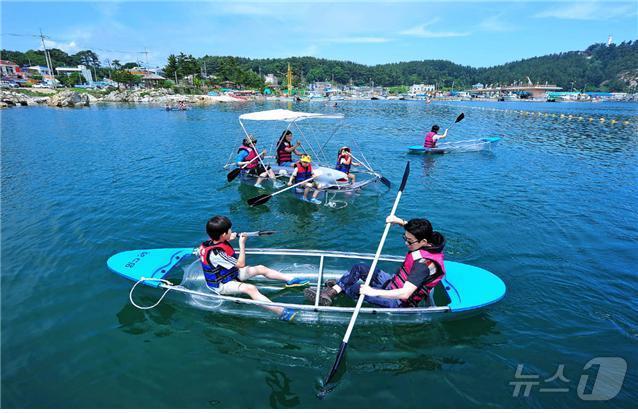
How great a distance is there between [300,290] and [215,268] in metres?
2.16

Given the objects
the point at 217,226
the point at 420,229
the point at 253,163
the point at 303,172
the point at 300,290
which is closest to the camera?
the point at 420,229

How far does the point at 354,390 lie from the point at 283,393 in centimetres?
122

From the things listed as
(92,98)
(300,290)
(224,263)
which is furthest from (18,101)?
(300,290)

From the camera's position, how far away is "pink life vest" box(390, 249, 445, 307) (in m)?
5.70

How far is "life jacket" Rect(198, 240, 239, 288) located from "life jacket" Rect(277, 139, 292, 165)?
425 inches

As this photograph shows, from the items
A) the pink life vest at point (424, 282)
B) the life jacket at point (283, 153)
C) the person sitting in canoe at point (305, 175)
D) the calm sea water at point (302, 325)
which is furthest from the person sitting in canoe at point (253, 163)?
the pink life vest at point (424, 282)

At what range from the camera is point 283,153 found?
1678cm

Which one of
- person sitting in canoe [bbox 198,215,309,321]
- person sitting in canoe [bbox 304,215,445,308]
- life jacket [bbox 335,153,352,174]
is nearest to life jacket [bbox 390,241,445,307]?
person sitting in canoe [bbox 304,215,445,308]

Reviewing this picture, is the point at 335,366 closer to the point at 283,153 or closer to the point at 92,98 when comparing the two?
the point at 283,153

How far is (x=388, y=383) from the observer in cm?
560

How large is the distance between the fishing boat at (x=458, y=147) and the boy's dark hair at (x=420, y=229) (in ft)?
61.5

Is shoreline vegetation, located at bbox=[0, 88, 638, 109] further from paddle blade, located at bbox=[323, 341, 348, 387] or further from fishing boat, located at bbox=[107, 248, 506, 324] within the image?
paddle blade, located at bbox=[323, 341, 348, 387]

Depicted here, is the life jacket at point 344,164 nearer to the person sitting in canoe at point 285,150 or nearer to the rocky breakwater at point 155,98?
the person sitting in canoe at point 285,150

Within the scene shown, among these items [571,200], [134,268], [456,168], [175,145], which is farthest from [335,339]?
[175,145]
